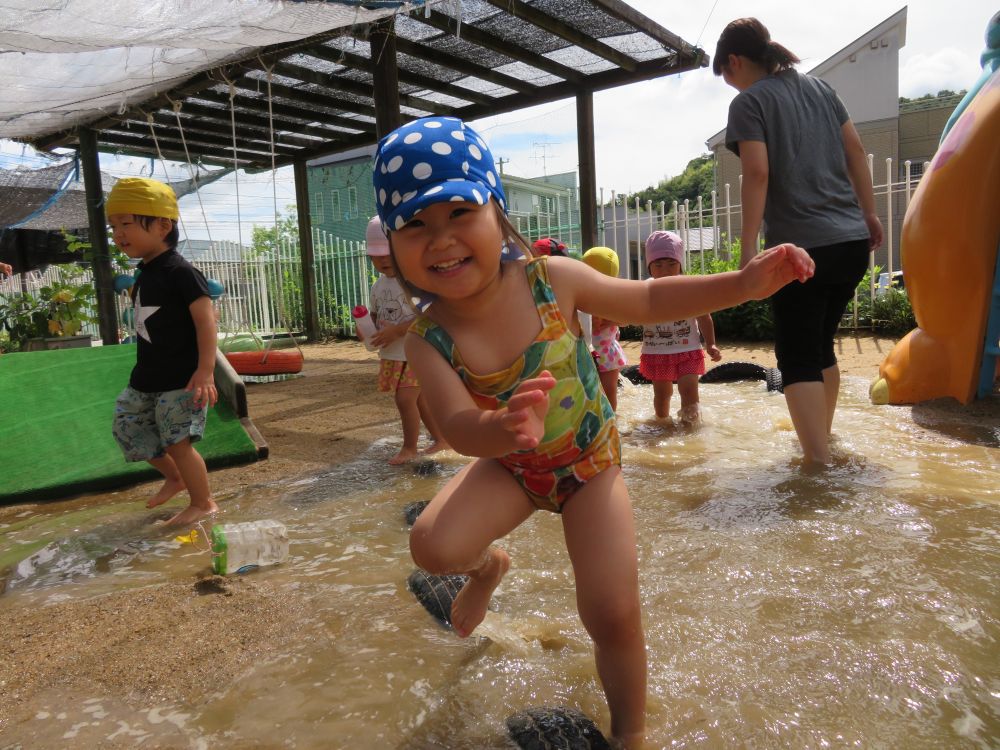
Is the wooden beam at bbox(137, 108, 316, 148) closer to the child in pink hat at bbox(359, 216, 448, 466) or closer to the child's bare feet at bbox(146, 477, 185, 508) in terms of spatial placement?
the child in pink hat at bbox(359, 216, 448, 466)

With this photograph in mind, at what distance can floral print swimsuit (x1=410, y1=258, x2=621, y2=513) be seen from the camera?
163cm

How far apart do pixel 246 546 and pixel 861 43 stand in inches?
1278

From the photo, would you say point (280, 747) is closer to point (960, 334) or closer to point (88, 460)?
point (88, 460)

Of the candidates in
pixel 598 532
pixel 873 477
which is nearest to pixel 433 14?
pixel 873 477

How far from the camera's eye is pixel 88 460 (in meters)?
4.44

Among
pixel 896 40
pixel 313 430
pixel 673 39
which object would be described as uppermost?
pixel 896 40

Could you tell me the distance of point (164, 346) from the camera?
3.35 meters

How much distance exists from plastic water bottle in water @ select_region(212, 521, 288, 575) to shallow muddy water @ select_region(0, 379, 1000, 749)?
10 centimetres

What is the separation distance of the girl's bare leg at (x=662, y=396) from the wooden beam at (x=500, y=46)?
3.57m

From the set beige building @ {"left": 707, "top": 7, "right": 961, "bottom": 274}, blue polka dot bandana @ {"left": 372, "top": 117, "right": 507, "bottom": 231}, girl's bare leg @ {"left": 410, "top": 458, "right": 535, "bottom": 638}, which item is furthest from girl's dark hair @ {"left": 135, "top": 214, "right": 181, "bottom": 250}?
beige building @ {"left": 707, "top": 7, "right": 961, "bottom": 274}

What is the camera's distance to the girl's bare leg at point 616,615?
147cm

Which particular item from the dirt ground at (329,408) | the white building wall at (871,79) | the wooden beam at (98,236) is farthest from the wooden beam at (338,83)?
the white building wall at (871,79)

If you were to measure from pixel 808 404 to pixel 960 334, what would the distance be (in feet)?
5.56

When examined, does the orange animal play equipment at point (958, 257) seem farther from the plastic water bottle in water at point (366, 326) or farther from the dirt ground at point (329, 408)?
the plastic water bottle in water at point (366, 326)
